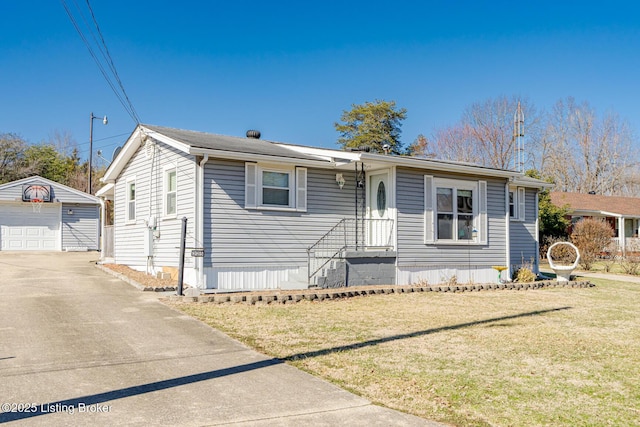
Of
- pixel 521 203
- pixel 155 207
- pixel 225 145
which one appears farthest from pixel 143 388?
pixel 521 203

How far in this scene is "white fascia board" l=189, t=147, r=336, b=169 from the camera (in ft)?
40.0

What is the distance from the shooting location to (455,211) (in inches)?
628

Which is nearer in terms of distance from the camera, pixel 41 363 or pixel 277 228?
pixel 41 363

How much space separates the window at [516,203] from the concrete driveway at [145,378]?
14.2m

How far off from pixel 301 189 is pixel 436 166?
384cm

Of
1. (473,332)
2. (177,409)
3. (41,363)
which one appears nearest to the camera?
(177,409)

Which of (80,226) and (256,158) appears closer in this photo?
(256,158)

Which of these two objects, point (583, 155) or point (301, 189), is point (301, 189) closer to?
point (301, 189)

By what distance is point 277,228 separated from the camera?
13.7 metres

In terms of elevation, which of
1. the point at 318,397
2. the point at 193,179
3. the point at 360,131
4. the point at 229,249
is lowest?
the point at 318,397

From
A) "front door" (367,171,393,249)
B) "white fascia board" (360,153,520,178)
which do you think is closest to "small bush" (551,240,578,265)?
"white fascia board" (360,153,520,178)

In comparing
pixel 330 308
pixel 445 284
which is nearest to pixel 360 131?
pixel 445 284

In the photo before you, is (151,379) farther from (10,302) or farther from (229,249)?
(229,249)

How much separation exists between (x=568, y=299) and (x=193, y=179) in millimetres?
9195
